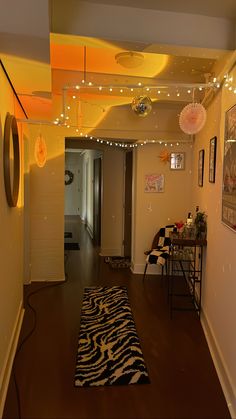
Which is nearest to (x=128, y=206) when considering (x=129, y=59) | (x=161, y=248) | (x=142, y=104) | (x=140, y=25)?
(x=161, y=248)

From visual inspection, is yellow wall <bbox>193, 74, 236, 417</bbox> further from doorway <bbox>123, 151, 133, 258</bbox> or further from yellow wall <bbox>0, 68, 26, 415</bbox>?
doorway <bbox>123, 151, 133, 258</bbox>

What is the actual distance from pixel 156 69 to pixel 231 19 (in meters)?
1.00

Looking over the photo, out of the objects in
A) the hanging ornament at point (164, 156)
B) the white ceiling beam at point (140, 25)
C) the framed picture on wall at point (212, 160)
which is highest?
the white ceiling beam at point (140, 25)

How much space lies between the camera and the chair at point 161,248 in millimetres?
4679

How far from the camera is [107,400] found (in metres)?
2.36

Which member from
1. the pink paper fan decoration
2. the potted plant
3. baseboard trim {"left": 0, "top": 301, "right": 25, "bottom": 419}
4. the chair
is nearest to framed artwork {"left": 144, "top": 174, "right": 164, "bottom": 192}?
the chair

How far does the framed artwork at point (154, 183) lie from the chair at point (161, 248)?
629 millimetres

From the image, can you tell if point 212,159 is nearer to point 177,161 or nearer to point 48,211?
point 177,161

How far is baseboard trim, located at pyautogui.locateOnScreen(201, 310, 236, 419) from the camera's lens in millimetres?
2264

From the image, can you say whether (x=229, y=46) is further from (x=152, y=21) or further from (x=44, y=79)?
(x=44, y=79)

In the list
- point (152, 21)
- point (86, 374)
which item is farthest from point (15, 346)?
point (152, 21)

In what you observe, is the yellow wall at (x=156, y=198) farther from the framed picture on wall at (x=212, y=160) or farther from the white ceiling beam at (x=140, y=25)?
the white ceiling beam at (x=140, y=25)

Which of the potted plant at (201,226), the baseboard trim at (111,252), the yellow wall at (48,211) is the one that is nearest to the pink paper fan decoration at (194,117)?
the potted plant at (201,226)

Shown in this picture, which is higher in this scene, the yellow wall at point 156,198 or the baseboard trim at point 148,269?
the yellow wall at point 156,198
